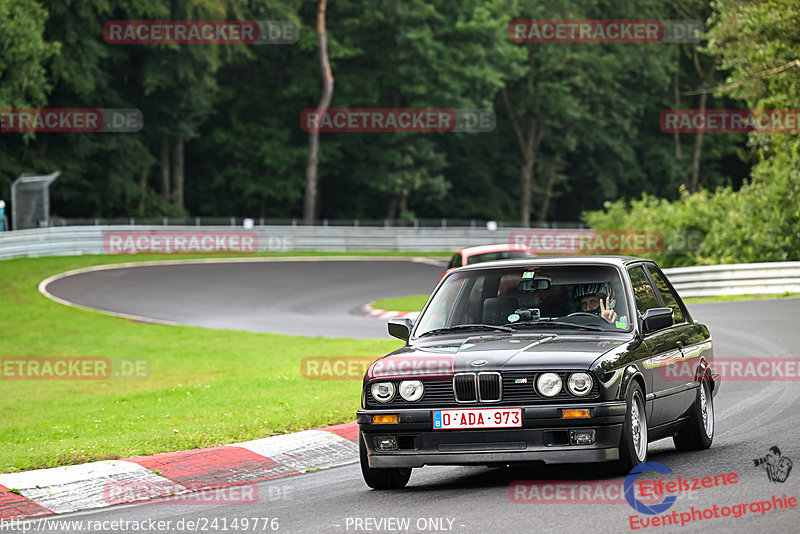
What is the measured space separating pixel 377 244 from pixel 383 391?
47.2 metres

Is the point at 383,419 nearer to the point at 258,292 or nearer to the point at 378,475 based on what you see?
the point at 378,475

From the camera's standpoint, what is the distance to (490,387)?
7.67 m

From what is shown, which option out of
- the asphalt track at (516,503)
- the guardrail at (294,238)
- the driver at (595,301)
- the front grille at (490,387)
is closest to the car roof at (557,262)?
the driver at (595,301)

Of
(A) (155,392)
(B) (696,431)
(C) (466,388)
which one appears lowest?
(A) (155,392)

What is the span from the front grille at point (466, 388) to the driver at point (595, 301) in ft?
4.77

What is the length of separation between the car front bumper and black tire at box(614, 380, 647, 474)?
94 mm

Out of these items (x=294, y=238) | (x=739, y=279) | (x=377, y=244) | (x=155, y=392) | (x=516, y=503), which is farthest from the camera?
(x=377, y=244)

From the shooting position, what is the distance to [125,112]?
58188 millimetres

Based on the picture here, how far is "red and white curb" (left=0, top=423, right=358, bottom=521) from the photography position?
8164 millimetres

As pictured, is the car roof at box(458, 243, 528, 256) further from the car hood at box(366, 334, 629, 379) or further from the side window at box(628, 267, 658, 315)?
the car hood at box(366, 334, 629, 379)

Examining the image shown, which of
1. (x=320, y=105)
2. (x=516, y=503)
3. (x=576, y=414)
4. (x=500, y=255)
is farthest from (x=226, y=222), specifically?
(x=516, y=503)

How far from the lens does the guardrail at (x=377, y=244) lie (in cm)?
A: 2809

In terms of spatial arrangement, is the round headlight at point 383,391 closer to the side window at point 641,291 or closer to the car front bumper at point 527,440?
the car front bumper at point 527,440

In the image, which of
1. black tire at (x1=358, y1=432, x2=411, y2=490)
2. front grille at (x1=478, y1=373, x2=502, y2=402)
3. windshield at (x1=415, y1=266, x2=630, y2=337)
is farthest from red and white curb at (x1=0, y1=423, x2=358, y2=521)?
front grille at (x1=478, y1=373, x2=502, y2=402)
